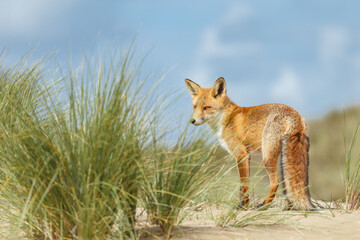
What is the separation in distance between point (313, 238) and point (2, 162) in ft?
9.93

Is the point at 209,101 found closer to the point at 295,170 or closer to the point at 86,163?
the point at 295,170

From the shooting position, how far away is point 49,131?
455 cm

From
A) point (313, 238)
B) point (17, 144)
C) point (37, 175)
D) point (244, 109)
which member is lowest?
point (313, 238)

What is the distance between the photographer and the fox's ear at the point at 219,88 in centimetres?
627

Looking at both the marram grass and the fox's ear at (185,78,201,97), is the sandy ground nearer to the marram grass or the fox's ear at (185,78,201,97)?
the marram grass

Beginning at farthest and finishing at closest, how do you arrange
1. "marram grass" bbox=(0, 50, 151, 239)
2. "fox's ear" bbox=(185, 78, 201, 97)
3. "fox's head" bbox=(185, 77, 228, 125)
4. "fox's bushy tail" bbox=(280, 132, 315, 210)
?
"fox's ear" bbox=(185, 78, 201, 97)
"fox's head" bbox=(185, 77, 228, 125)
"fox's bushy tail" bbox=(280, 132, 315, 210)
"marram grass" bbox=(0, 50, 151, 239)

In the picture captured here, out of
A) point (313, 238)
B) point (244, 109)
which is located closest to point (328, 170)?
point (244, 109)

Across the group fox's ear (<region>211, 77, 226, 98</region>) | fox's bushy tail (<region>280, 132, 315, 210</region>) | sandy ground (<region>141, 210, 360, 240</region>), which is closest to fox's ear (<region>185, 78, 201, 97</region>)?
fox's ear (<region>211, 77, 226, 98</region>)

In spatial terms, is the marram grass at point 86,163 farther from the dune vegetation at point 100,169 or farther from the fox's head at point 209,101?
the fox's head at point 209,101

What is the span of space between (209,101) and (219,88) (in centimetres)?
22

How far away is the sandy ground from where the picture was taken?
4.49 m

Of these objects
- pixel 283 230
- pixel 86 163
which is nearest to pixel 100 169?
pixel 86 163

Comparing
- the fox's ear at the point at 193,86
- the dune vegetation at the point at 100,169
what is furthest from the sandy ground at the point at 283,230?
the fox's ear at the point at 193,86

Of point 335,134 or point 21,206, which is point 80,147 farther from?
point 335,134
